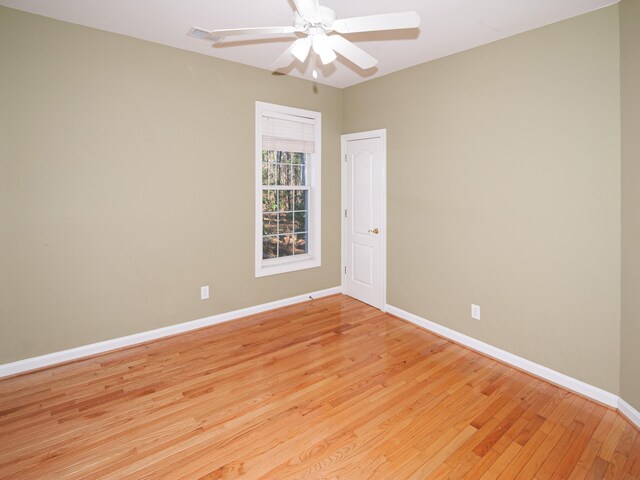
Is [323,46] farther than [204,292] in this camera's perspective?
No

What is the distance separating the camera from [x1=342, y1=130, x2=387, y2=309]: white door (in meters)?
4.27

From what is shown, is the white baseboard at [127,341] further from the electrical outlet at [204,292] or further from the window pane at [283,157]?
the window pane at [283,157]

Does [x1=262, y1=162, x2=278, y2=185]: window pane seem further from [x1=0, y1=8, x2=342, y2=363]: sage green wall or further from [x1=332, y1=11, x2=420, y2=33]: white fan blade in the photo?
[x1=332, y1=11, x2=420, y2=33]: white fan blade

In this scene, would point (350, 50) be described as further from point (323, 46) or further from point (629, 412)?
point (629, 412)

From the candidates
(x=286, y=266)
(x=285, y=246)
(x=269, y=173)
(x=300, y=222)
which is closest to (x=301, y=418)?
(x=286, y=266)

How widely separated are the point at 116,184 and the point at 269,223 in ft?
5.63

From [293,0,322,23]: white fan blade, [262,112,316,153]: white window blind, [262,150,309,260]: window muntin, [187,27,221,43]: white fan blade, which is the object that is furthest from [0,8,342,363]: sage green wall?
[293,0,322,23]: white fan blade

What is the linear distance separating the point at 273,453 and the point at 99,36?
3.50 meters

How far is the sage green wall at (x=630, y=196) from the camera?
7.30 ft

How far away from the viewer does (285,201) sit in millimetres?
4484

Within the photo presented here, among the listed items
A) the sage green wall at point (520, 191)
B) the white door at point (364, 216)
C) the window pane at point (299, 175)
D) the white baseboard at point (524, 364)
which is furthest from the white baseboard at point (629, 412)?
the window pane at point (299, 175)

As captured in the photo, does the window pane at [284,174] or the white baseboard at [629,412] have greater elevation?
the window pane at [284,174]

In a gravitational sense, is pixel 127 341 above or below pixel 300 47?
below

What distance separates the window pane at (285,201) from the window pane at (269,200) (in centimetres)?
6
